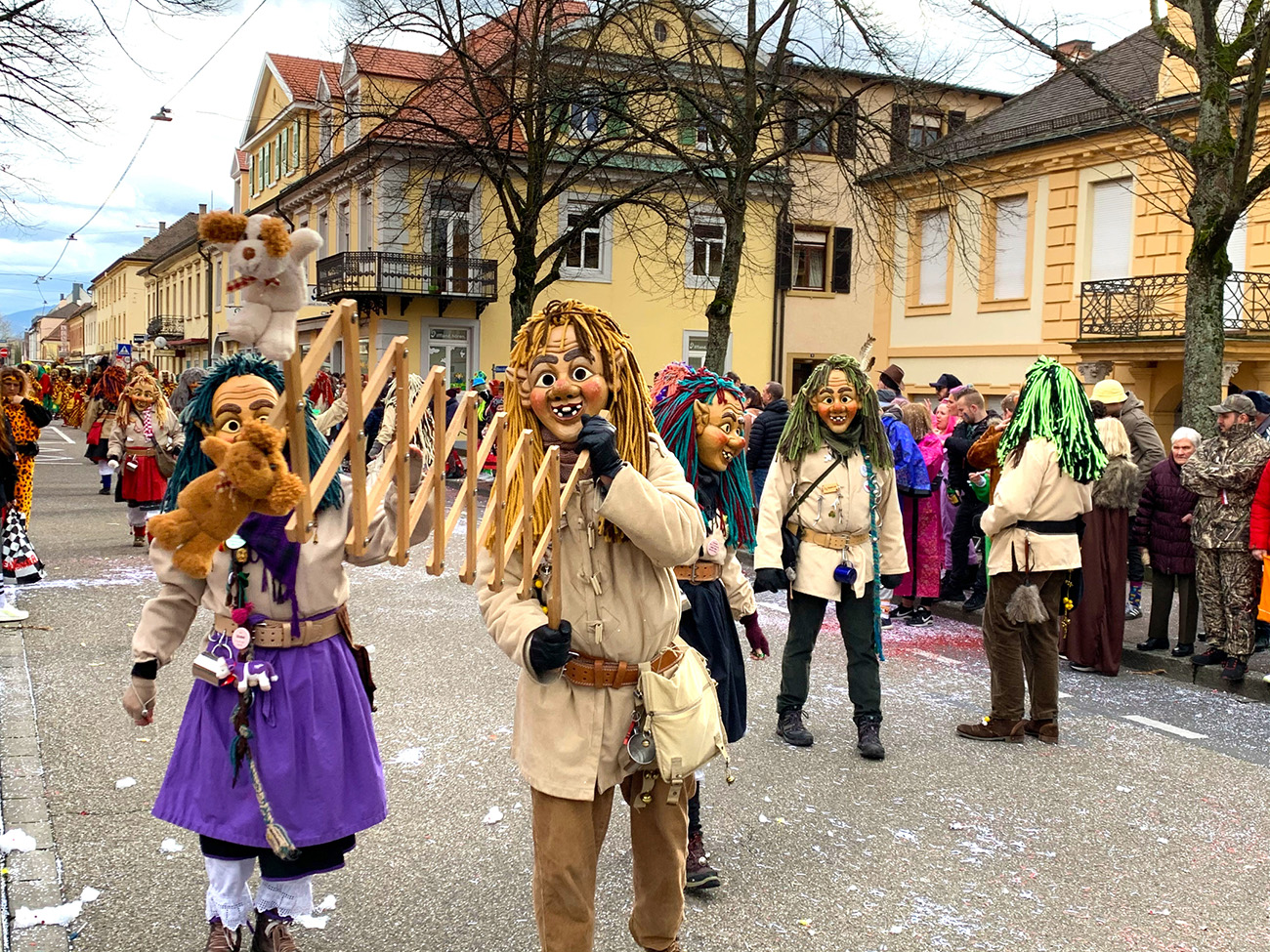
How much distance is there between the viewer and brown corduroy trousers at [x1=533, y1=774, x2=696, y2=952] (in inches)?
118

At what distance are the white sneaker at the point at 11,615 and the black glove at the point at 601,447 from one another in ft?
22.7

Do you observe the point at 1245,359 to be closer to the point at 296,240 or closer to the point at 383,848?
the point at 383,848

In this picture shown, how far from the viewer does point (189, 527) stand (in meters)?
2.62

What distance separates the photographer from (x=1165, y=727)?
647 cm

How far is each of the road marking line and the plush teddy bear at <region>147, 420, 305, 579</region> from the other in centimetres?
556

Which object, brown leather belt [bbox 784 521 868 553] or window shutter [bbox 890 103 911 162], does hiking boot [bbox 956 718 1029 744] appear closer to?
brown leather belt [bbox 784 521 868 553]

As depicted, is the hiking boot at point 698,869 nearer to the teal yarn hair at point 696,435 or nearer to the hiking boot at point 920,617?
the teal yarn hair at point 696,435

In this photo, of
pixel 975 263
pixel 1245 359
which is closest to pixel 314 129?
pixel 975 263

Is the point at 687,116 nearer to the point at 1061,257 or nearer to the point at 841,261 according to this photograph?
the point at 1061,257

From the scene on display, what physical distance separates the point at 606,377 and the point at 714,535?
4.98ft

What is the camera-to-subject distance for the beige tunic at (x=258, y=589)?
3.23 meters

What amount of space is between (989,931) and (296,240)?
3215mm

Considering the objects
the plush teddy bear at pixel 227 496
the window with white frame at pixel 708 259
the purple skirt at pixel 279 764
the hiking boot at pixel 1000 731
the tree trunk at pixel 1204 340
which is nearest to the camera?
the plush teddy bear at pixel 227 496

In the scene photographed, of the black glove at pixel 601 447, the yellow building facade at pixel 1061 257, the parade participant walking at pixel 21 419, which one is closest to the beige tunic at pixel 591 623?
the black glove at pixel 601 447
